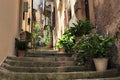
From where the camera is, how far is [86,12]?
656cm

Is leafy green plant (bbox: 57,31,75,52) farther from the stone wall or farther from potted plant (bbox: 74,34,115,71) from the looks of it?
potted plant (bbox: 74,34,115,71)

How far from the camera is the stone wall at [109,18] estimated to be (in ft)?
12.5

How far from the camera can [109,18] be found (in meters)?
4.26

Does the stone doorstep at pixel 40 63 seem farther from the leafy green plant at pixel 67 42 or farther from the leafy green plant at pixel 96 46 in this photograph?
the leafy green plant at pixel 67 42

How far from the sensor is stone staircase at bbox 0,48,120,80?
327 centimetres

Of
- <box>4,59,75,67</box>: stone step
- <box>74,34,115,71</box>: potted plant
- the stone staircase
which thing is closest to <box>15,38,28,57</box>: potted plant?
the stone staircase

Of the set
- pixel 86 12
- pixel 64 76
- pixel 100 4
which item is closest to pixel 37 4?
pixel 86 12

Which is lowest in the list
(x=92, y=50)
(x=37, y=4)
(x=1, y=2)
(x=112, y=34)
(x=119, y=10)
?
(x=92, y=50)

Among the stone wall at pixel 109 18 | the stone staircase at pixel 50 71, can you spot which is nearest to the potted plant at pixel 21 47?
the stone staircase at pixel 50 71

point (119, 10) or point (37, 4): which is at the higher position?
point (37, 4)

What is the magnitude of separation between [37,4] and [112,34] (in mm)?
22561

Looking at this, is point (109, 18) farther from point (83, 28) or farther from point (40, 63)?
point (40, 63)

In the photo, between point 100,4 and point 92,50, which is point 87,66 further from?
point 100,4

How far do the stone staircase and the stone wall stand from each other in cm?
61
